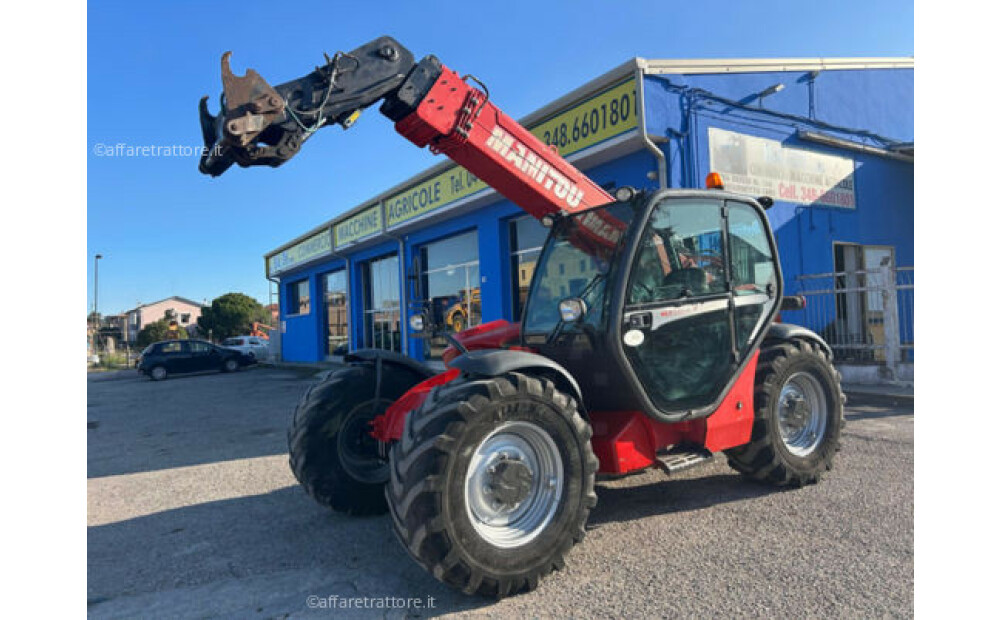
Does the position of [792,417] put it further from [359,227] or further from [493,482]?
[359,227]

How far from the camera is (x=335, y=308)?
75.3 ft

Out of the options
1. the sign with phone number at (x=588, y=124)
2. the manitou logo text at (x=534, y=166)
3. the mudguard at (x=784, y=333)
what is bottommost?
the mudguard at (x=784, y=333)

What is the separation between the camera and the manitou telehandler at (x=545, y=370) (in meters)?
3.05

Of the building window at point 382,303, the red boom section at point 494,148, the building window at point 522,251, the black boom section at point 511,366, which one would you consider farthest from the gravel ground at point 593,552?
the building window at point 382,303

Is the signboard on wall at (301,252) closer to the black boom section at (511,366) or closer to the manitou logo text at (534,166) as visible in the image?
the manitou logo text at (534,166)

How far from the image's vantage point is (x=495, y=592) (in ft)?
9.78

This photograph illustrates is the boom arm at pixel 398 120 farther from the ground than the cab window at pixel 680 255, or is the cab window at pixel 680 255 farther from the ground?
the boom arm at pixel 398 120

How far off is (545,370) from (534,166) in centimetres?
169

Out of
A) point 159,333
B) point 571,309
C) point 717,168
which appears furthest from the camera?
point 159,333

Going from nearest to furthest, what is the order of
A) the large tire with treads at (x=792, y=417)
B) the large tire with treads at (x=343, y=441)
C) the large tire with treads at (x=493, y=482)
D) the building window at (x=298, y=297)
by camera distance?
the large tire with treads at (x=493, y=482)
the large tire with treads at (x=343, y=441)
the large tire with treads at (x=792, y=417)
the building window at (x=298, y=297)

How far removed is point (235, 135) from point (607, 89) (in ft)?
24.4

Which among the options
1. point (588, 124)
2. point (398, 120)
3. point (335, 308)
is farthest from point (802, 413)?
point (335, 308)

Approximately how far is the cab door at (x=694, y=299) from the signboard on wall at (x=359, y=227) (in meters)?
13.7

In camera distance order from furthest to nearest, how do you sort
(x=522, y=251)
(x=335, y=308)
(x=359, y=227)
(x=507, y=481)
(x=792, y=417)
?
(x=335, y=308) → (x=359, y=227) → (x=522, y=251) → (x=792, y=417) → (x=507, y=481)
